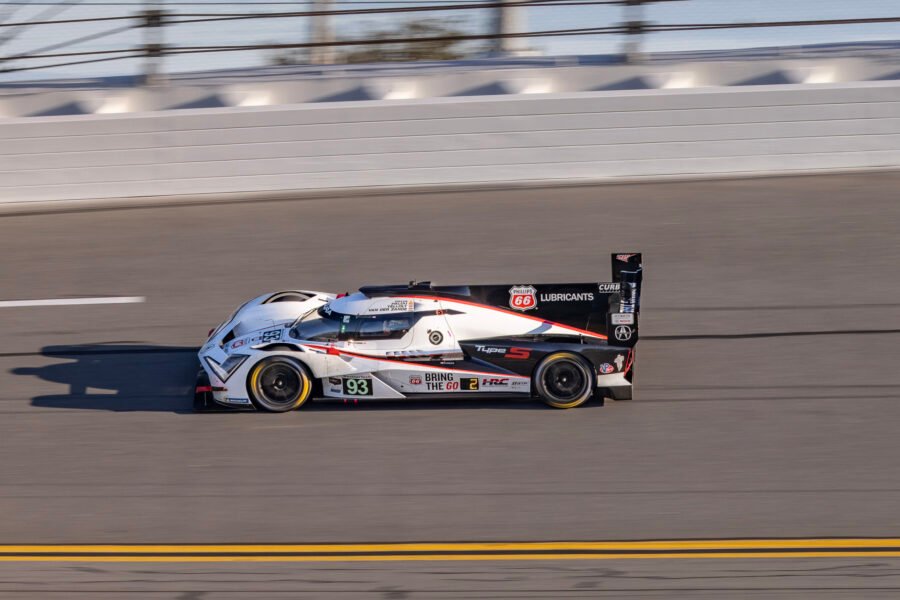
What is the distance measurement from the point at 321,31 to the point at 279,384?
8035 mm

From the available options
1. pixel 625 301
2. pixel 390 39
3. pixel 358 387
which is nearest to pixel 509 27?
pixel 390 39

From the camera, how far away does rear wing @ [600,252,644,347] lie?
882 cm

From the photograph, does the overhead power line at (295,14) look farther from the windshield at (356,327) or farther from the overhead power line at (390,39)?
the windshield at (356,327)

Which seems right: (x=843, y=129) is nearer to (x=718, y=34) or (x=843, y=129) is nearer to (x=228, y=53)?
(x=718, y=34)

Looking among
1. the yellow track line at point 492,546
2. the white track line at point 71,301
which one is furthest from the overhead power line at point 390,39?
the yellow track line at point 492,546

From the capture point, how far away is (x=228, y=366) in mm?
8898

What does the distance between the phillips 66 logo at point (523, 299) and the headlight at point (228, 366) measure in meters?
2.21

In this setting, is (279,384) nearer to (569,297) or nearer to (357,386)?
(357,386)

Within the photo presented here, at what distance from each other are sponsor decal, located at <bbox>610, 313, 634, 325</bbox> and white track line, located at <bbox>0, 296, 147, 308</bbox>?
Result: 5353mm

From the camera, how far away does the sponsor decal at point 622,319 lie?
29.0 feet

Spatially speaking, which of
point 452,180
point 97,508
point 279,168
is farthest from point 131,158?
point 97,508

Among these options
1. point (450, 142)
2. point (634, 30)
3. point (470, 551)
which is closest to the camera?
point (470, 551)

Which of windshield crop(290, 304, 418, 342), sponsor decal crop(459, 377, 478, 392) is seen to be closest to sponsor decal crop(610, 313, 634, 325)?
sponsor decal crop(459, 377, 478, 392)

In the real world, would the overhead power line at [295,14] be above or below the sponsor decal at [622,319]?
above
